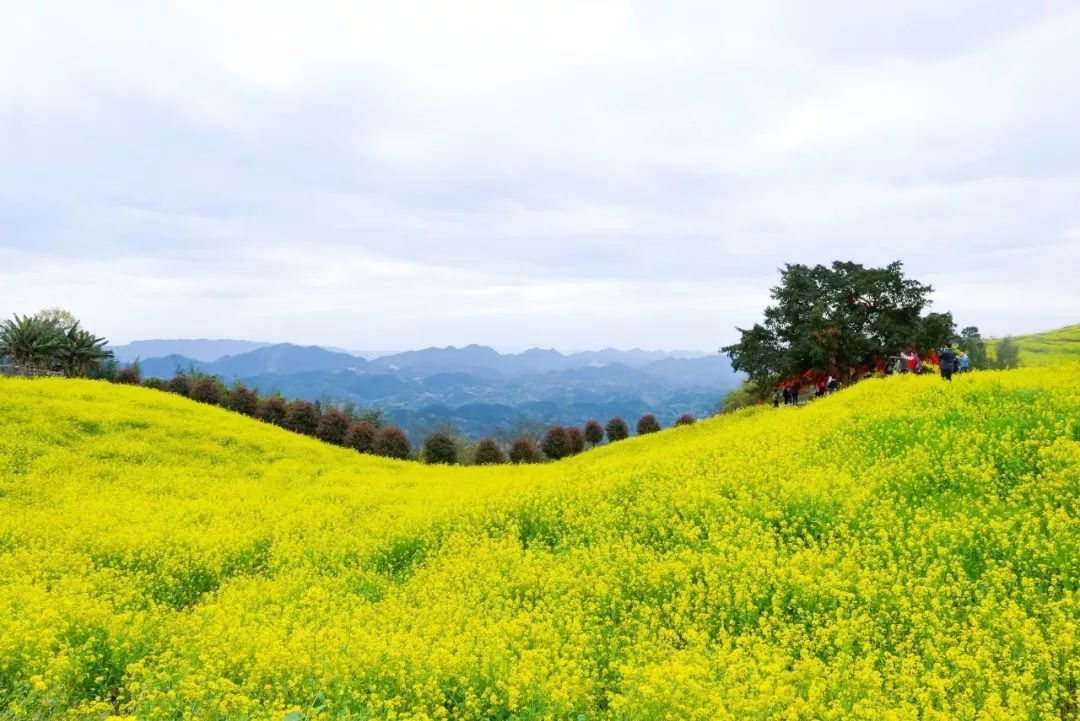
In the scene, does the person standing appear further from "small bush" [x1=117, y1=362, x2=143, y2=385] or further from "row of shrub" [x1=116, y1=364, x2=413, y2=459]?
"small bush" [x1=117, y1=362, x2=143, y2=385]

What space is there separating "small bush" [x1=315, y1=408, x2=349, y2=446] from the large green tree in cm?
3536

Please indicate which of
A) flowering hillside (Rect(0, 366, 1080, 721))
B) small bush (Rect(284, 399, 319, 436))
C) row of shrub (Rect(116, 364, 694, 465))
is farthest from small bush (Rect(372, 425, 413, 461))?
flowering hillside (Rect(0, 366, 1080, 721))

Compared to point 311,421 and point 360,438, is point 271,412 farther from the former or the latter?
point 360,438

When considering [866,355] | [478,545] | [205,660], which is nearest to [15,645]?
[205,660]

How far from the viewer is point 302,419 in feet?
196

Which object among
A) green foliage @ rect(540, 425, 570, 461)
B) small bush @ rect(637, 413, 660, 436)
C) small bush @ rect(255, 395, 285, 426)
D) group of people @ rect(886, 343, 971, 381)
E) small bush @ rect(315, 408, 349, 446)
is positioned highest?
group of people @ rect(886, 343, 971, 381)

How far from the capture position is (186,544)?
16.1 metres

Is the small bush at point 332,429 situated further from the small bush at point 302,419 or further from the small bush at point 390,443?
the small bush at point 390,443

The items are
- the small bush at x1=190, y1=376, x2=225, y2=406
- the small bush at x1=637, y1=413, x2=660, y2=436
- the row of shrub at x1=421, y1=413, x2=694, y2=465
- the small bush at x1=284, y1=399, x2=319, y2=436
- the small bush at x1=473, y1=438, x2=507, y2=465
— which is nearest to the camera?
the small bush at x1=473, y1=438, x2=507, y2=465

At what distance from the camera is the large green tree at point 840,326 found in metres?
39.7

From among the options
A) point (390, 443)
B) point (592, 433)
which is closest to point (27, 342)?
point (390, 443)

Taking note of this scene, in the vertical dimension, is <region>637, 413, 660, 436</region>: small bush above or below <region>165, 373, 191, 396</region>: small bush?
below

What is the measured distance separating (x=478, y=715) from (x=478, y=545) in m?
7.33

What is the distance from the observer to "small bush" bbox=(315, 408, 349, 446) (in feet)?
194
